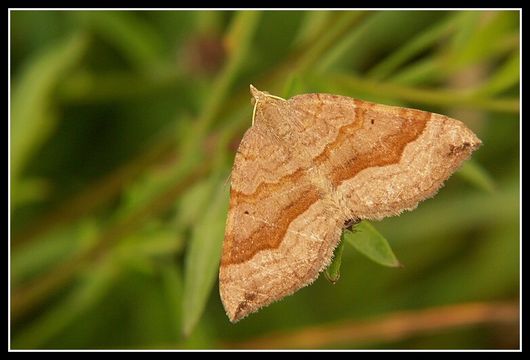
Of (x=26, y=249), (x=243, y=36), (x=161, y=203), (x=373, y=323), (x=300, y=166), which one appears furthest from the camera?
(x=26, y=249)

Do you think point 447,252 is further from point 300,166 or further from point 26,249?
point 26,249

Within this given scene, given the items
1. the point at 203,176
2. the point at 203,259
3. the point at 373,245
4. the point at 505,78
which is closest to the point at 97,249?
the point at 203,176

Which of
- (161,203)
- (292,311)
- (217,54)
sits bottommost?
(292,311)

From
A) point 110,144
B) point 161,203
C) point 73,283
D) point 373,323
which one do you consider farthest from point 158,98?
point 373,323

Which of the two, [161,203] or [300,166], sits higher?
[300,166]

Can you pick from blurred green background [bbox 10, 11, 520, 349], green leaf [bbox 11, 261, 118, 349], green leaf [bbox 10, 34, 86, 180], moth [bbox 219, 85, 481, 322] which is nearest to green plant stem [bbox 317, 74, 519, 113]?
blurred green background [bbox 10, 11, 520, 349]

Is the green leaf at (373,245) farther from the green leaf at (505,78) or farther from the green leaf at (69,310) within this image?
the green leaf at (69,310)

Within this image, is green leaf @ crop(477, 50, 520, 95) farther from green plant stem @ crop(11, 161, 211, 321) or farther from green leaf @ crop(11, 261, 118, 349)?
green leaf @ crop(11, 261, 118, 349)
